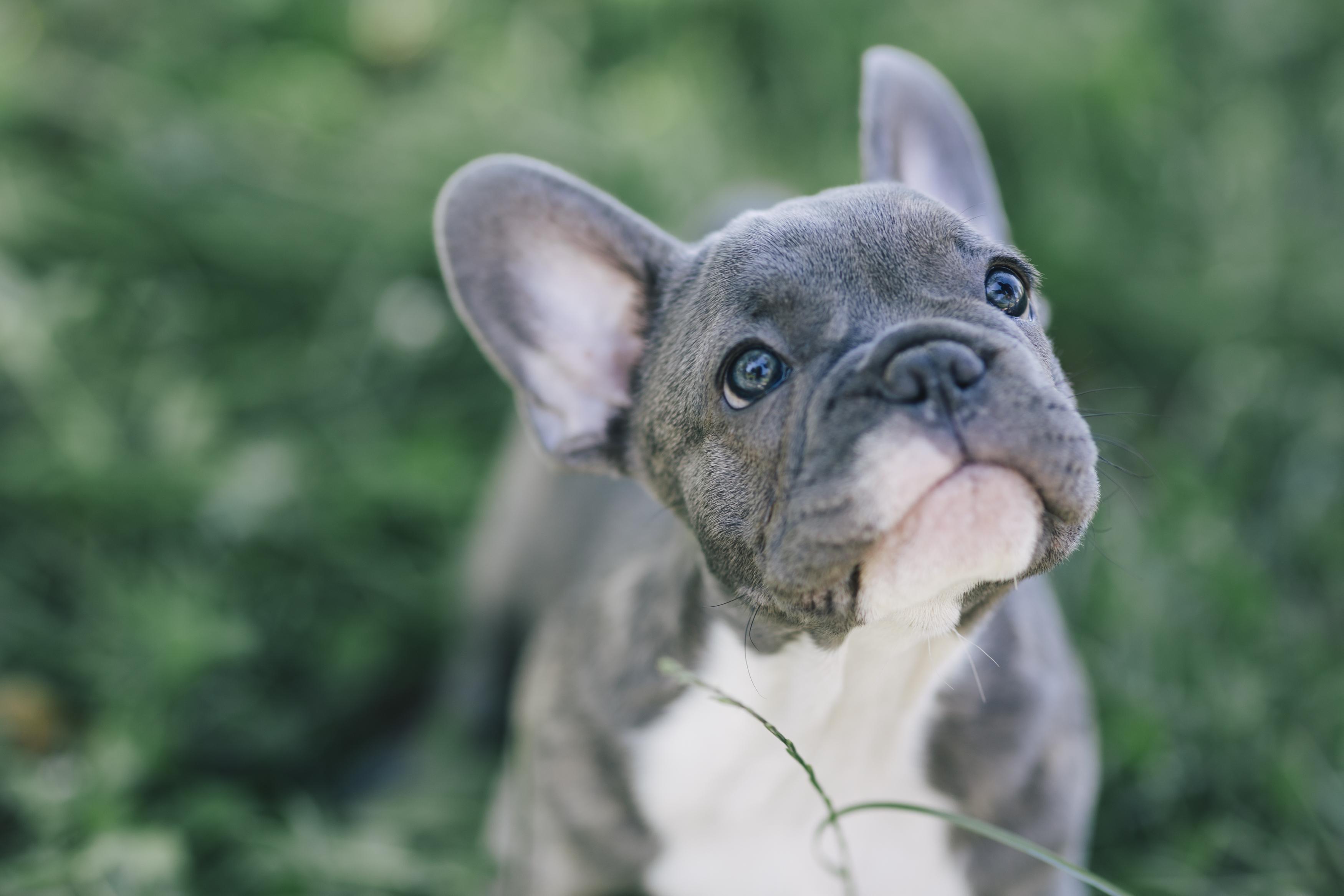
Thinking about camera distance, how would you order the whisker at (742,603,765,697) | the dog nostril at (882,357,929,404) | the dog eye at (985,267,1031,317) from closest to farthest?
the dog nostril at (882,357,929,404) → the dog eye at (985,267,1031,317) → the whisker at (742,603,765,697)

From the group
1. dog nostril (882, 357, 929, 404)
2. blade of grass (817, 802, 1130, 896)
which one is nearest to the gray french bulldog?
dog nostril (882, 357, 929, 404)

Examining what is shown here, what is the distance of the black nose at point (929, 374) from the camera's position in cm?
173

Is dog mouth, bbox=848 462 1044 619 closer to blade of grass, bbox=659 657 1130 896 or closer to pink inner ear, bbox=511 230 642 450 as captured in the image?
blade of grass, bbox=659 657 1130 896

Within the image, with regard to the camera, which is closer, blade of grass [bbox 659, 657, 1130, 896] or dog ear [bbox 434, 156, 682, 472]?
blade of grass [bbox 659, 657, 1130, 896]

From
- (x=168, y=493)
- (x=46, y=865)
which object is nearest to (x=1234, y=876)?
(x=46, y=865)

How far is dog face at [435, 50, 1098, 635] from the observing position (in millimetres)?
1748

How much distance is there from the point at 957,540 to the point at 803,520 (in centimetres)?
22

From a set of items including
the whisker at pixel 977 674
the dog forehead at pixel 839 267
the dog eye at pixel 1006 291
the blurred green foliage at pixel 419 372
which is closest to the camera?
the dog forehead at pixel 839 267

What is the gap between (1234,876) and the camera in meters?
3.04

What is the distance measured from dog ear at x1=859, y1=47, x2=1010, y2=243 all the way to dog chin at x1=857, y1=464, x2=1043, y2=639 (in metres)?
0.93

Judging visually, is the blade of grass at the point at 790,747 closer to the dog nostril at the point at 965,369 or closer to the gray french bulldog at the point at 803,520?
the gray french bulldog at the point at 803,520

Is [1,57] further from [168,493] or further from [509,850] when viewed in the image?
[509,850]

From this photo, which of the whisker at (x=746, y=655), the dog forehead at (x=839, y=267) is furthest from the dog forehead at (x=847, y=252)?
the whisker at (x=746, y=655)

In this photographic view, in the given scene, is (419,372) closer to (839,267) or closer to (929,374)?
(839,267)
